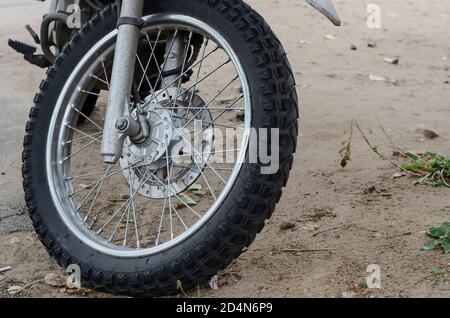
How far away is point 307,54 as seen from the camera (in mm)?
5918

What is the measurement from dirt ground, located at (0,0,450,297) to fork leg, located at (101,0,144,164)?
52cm

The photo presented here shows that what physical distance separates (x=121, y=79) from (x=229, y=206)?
601 mm

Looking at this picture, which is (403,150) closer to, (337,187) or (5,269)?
(337,187)

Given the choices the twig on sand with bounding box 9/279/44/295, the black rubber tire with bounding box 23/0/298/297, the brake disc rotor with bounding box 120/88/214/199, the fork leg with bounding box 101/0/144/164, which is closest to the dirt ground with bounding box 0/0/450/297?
the twig on sand with bounding box 9/279/44/295

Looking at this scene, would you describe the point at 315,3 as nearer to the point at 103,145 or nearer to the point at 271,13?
the point at 103,145

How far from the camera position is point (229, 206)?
7.51 ft

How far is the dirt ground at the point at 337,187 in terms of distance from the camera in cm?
250

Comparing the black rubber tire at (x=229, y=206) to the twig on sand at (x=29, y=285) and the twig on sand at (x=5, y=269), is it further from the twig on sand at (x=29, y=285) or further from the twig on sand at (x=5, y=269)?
the twig on sand at (x=5, y=269)

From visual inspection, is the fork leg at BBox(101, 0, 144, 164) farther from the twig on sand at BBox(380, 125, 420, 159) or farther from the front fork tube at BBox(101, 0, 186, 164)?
the twig on sand at BBox(380, 125, 420, 159)

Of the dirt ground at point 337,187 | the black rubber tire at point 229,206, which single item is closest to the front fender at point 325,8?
the black rubber tire at point 229,206

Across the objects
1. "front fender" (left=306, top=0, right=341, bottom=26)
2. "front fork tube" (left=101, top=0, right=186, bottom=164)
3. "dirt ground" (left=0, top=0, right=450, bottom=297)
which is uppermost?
"front fender" (left=306, top=0, right=341, bottom=26)

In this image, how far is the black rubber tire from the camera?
7.48 feet

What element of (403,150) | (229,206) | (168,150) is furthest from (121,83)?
(403,150)

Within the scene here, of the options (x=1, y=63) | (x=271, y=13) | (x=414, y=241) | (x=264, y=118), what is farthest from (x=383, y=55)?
(x=264, y=118)
